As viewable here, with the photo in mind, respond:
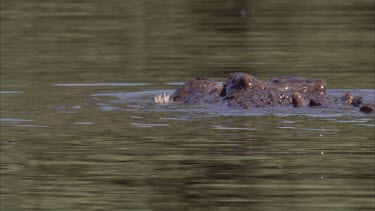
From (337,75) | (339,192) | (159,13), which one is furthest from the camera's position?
(159,13)

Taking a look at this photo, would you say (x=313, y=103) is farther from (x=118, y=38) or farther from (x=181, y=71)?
(x=118, y=38)

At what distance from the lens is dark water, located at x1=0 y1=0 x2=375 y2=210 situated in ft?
30.8

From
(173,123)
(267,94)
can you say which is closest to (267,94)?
(267,94)

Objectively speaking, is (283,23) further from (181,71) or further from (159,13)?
(181,71)

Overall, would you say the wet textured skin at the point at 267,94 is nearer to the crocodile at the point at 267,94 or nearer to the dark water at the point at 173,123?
the crocodile at the point at 267,94

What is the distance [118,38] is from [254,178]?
11845 mm

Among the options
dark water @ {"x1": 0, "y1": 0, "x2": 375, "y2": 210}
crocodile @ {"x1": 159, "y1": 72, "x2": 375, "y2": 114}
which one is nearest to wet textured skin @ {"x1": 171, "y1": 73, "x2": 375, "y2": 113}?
crocodile @ {"x1": 159, "y1": 72, "x2": 375, "y2": 114}

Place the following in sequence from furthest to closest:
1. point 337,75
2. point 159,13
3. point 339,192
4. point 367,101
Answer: point 159,13 < point 337,75 < point 367,101 < point 339,192

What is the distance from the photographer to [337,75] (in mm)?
16406

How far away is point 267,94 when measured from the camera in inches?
523

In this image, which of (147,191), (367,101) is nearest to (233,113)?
(367,101)

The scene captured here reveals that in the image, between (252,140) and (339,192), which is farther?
(252,140)

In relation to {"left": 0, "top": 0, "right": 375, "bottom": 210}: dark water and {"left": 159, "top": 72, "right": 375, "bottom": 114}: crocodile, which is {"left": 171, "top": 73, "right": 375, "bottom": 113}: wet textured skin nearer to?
{"left": 159, "top": 72, "right": 375, "bottom": 114}: crocodile

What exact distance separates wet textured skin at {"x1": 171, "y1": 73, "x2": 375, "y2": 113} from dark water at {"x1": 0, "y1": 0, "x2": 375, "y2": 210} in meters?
0.25
